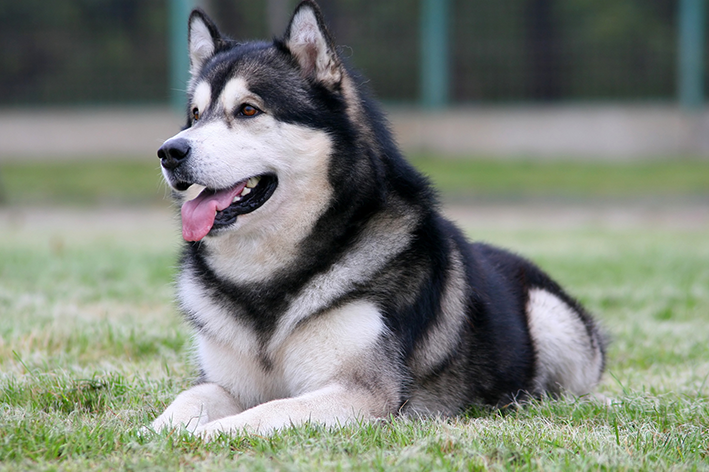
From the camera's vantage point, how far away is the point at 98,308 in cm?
600

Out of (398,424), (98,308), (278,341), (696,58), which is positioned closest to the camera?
(398,424)

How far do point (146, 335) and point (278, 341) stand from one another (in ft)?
6.15

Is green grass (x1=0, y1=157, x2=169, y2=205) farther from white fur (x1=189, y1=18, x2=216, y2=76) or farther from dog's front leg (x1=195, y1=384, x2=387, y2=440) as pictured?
dog's front leg (x1=195, y1=384, x2=387, y2=440)

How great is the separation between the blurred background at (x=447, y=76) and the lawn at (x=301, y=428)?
1051 centimetres

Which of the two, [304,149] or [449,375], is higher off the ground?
[304,149]

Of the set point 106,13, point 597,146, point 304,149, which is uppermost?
point 106,13

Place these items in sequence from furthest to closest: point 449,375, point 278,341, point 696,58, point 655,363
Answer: point 696,58 → point 655,363 → point 449,375 → point 278,341

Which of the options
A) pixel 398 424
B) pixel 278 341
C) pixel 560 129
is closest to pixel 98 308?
pixel 278 341

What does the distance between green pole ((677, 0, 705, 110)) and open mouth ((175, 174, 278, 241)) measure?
769 inches

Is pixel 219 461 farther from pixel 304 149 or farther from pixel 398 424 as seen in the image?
pixel 304 149

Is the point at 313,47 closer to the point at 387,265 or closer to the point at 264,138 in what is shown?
the point at 264,138

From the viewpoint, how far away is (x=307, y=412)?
3039 mm

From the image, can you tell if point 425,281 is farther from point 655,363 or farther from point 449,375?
point 655,363

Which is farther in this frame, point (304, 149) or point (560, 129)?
point (560, 129)
